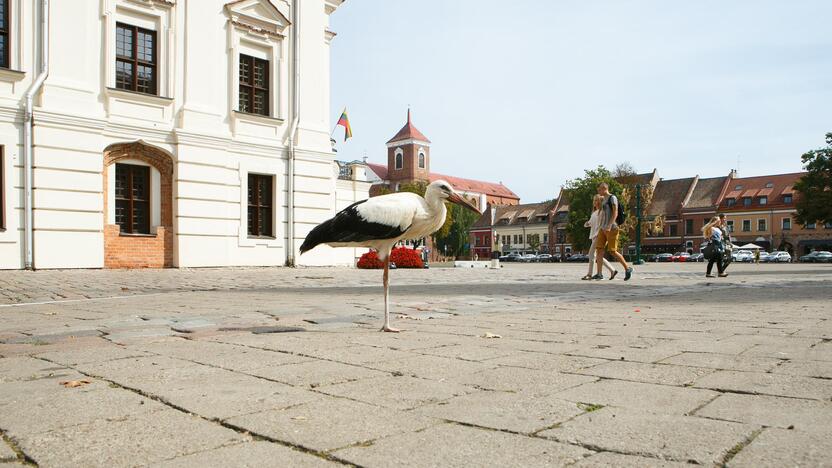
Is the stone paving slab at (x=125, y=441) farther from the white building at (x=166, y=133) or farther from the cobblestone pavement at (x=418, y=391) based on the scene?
the white building at (x=166, y=133)

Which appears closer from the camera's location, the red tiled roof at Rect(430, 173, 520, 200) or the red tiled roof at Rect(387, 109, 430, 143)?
the red tiled roof at Rect(387, 109, 430, 143)

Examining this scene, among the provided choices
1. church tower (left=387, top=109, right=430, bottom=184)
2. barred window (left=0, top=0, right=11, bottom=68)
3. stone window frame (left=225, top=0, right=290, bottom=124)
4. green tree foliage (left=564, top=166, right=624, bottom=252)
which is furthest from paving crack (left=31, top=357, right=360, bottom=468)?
church tower (left=387, top=109, right=430, bottom=184)

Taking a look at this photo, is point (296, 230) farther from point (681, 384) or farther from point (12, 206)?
point (681, 384)

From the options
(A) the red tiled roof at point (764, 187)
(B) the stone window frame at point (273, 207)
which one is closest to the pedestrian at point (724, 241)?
(B) the stone window frame at point (273, 207)

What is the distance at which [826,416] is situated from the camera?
93.0 inches

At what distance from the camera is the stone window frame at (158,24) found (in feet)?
57.8

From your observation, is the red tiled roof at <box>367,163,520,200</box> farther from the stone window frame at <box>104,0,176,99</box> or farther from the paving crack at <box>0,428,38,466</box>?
the paving crack at <box>0,428,38,466</box>

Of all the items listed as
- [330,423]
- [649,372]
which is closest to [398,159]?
[649,372]

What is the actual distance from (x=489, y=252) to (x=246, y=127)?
3816 inches

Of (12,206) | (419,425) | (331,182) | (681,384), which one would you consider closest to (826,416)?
(681,384)

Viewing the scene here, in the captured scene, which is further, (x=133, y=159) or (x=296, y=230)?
(x=296, y=230)

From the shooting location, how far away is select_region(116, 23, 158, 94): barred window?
701 inches

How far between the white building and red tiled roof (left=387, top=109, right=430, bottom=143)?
305 ft

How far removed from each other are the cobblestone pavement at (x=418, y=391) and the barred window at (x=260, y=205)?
1457 cm
